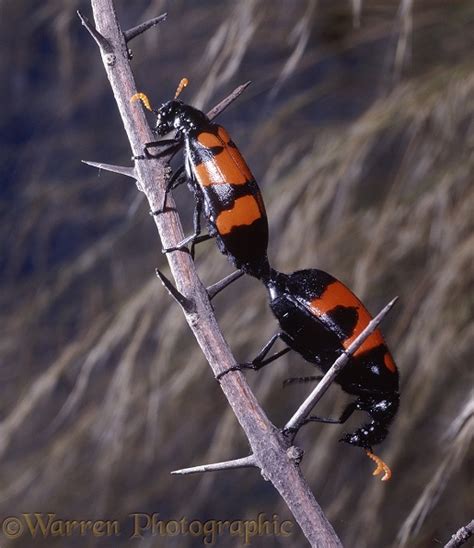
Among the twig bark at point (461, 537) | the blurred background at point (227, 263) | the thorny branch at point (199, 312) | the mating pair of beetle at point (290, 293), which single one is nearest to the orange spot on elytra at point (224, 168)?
the mating pair of beetle at point (290, 293)

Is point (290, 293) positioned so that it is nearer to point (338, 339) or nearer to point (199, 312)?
point (338, 339)

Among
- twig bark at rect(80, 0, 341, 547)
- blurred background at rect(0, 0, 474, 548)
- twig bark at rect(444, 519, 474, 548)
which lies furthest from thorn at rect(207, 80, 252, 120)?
blurred background at rect(0, 0, 474, 548)

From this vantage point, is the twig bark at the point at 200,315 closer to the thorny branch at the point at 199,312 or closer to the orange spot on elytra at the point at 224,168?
the thorny branch at the point at 199,312

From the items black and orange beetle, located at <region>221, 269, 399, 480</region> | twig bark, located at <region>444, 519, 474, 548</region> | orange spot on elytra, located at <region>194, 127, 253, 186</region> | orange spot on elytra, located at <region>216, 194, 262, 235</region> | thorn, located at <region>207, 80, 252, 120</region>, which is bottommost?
twig bark, located at <region>444, 519, 474, 548</region>

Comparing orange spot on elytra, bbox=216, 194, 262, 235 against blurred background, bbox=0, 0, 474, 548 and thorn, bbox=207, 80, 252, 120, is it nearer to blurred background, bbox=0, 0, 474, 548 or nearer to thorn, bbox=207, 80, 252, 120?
thorn, bbox=207, 80, 252, 120

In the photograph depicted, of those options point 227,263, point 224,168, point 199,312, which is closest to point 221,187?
point 224,168
